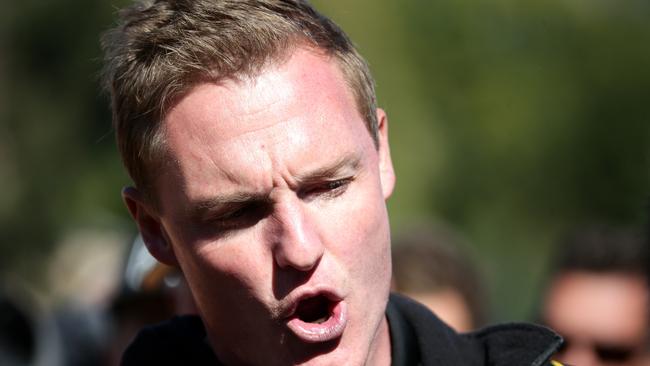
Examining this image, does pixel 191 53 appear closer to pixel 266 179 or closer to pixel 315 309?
pixel 266 179

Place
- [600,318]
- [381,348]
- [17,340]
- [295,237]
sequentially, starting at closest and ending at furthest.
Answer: [295,237] < [381,348] < [600,318] < [17,340]

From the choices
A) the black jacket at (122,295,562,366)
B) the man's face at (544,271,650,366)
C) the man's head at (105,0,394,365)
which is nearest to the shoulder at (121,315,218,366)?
the black jacket at (122,295,562,366)

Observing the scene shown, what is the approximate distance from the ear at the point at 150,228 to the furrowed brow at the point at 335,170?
52 cm

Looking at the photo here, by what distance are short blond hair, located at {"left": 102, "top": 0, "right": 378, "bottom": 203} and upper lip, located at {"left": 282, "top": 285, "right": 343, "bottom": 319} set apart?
496mm

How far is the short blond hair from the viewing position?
10.3 feet

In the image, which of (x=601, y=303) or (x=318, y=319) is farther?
(x=601, y=303)

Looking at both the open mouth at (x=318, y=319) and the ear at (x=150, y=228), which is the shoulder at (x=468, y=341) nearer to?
the open mouth at (x=318, y=319)

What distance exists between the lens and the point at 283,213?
304 cm

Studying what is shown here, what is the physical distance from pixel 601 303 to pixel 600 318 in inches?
3.0

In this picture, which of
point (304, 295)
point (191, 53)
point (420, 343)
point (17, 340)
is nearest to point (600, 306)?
point (420, 343)

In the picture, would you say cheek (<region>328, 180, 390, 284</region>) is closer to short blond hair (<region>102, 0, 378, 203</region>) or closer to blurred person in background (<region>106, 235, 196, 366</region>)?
short blond hair (<region>102, 0, 378, 203</region>)

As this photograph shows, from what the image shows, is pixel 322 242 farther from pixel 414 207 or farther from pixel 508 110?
pixel 508 110

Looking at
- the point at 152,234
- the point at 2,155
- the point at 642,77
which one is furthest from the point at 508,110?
the point at 152,234

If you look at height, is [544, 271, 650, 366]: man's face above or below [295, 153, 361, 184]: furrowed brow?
below
